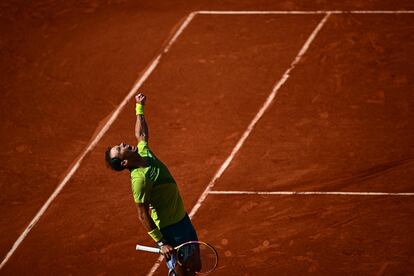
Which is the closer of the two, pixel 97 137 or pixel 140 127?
pixel 140 127

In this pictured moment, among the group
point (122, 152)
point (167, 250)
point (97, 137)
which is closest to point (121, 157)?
point (122, 152)

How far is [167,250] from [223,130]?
4.55 meters

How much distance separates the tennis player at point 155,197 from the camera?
7527 mm

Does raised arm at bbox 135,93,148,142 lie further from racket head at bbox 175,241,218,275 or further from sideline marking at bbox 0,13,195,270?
sideline marking at bbox 0,13,195,270

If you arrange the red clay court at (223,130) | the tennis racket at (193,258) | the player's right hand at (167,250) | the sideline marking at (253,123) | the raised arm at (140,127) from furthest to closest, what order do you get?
the sideline marking at (253,123)
the red clay court at (223,130)
the raised arm at (140,127)
the tennis racket at (193,258)
the player's right hand at (167,250)

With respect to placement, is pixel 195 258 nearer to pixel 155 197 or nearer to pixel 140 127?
pixel 155 197

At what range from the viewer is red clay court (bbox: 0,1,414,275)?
9828 millimetres

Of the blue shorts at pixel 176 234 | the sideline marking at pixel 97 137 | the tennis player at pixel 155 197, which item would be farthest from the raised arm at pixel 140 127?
the sideline marking at pixel 97 137

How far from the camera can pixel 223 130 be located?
11773 millimetres

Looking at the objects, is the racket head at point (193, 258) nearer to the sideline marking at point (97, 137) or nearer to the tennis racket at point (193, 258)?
the tennis racket at point (193, 258)

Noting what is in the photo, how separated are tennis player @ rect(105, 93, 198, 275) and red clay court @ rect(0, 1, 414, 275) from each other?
1.71 meters

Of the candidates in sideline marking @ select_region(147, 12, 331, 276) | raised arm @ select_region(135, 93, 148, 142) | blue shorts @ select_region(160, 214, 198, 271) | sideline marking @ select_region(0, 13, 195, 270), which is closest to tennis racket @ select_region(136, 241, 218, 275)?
blue shorts @ select_region(160, 214, 198, 271)

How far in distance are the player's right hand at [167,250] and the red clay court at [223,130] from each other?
206cm

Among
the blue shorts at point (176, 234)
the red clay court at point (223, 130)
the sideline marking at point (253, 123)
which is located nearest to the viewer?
the blue shorts at point (176, 234)
